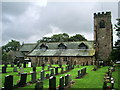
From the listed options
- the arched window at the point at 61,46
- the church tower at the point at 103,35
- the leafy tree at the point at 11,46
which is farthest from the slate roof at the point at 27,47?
the leafy tree at the point at 11,46

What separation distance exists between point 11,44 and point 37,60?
195 feet

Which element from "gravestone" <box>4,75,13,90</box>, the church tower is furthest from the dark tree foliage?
"gravestone" <box>4,75,13,90</box>

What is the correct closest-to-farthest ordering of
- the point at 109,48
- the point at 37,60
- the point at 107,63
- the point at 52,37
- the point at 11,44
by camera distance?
the point at 107,63 < the point at 109,48 < the point at 37,60 < the point at 52,37 < the point at 11,44

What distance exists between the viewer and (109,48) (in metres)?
44.2

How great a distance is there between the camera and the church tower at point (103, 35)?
44319 mm

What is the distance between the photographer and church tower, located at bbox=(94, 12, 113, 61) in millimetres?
44319

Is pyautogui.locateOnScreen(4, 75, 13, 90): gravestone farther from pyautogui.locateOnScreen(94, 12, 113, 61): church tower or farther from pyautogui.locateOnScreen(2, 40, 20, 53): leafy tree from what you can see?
pyautogui.locateOnScreen(2, 40, 20, 53): leafy tree

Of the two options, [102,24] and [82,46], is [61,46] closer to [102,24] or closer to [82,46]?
[82,46]

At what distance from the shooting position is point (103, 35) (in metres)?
45.1

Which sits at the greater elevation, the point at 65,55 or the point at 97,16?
the point at 97,16

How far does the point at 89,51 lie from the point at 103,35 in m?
5.97

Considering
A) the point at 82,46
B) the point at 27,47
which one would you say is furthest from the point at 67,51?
the point at 27,47

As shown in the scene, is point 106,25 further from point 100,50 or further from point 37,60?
point 37,60

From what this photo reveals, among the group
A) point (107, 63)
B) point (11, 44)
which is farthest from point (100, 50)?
point (11, 44)
